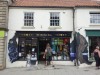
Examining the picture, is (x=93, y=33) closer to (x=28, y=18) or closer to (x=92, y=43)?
(x=92, y=43)

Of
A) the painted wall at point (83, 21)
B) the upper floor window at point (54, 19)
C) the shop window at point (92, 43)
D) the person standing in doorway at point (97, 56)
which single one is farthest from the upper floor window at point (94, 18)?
the upper floor window at point (54, 19)

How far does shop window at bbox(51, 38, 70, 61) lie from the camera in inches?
936

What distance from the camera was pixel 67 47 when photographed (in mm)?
23891

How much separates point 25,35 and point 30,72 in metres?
4.60

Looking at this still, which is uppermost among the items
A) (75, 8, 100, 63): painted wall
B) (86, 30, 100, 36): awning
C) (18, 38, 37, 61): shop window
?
(75, 8, 100, 63): painted wall

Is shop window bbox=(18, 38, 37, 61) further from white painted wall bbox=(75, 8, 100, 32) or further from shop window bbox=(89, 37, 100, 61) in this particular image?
shop window bbox=(89, 37, 100, 61)

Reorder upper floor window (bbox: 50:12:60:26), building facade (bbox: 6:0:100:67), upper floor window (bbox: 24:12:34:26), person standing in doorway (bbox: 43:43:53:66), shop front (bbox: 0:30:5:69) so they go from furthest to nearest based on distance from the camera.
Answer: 1. upper floor window (bbox: 50:12:60:26)
2. upper floor window (bbox: 24:12:34:26)
3. building facade (bbox: 6:0:100:67)
4. person standing in doorway (bbox: 43:43:53:66)
5. shop front (bbox: 0:30:5:69)

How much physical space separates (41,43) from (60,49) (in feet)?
6.02

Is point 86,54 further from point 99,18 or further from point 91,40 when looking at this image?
point 99,18

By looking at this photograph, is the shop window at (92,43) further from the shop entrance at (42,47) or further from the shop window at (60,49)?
the shop entrance at (42,47)

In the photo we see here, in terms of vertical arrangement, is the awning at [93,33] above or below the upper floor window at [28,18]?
below

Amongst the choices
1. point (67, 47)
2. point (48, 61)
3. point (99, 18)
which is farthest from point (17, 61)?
point (99, 18)

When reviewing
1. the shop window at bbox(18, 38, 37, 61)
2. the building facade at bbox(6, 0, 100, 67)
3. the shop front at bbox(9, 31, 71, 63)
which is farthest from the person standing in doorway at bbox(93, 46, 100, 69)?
the shop window at bbox(18, 38, 37, 61)

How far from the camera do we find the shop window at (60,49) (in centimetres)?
2378
